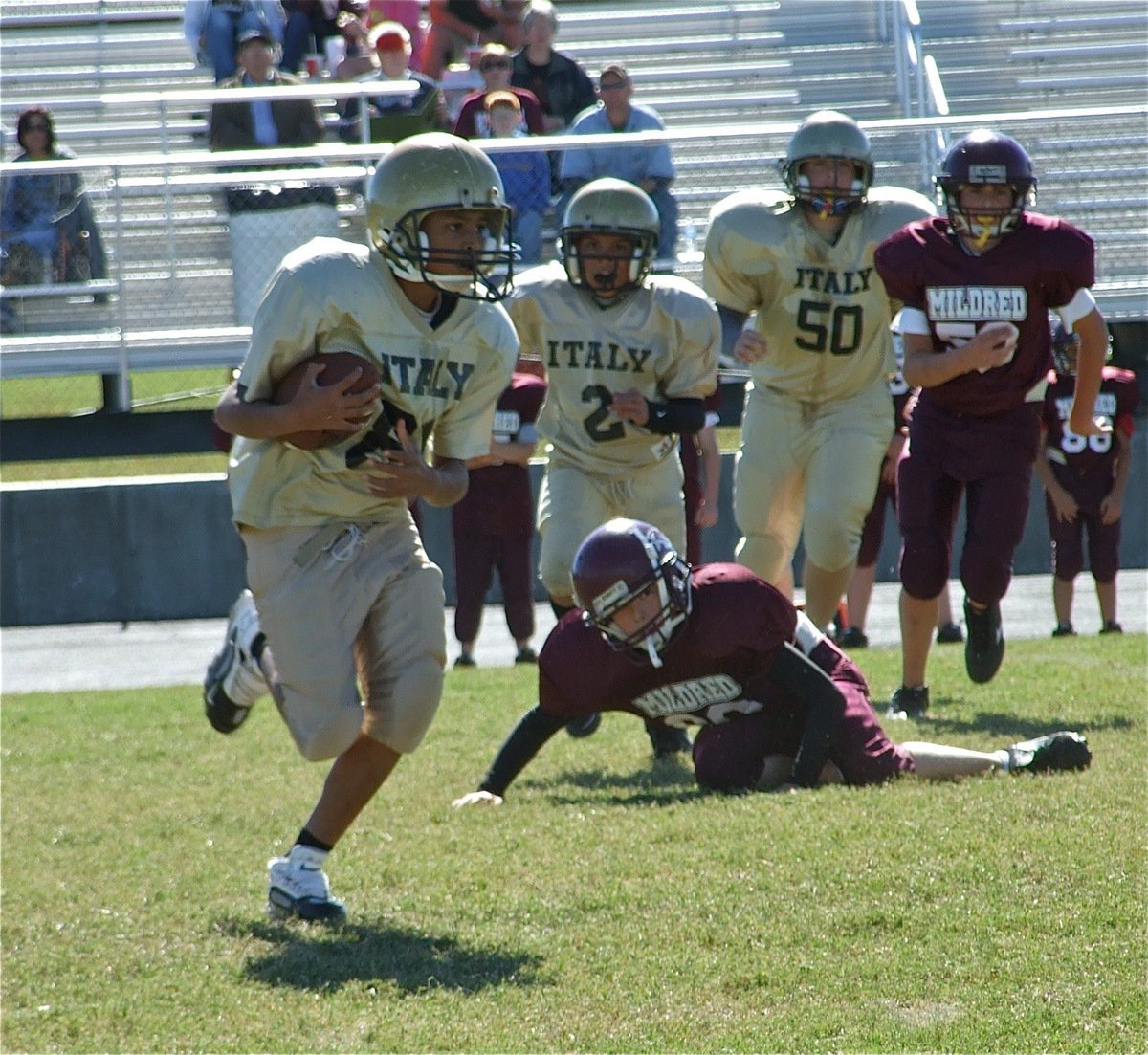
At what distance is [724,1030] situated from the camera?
3154mm

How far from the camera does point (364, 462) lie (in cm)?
409

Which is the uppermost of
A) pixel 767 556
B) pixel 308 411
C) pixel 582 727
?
pixel 308 411

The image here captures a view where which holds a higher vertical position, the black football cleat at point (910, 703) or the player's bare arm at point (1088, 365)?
the player's bare arm at point (1088, 365)

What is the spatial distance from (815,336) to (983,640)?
1264mm

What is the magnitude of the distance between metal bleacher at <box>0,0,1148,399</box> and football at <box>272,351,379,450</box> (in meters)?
6.77

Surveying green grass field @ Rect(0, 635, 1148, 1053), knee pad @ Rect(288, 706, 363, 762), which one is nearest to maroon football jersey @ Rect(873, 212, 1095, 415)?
green grass field @ Rect(0, 635, 1148, 1053)

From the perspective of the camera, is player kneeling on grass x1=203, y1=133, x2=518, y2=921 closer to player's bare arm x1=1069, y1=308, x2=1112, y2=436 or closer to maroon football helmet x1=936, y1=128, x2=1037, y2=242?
maroon football helmet x1=936, y1=128, x2=1037, y2=242

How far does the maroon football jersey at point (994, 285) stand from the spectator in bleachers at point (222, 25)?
799 cm

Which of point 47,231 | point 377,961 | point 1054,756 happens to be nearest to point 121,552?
point 47,231

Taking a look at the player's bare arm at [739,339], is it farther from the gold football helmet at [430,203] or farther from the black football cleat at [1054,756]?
the gold football helmet at [430,203]

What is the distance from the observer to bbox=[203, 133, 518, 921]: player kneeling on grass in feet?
13.3

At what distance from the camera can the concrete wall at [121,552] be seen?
11.0 m

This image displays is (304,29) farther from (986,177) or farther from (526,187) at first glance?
(986,177)

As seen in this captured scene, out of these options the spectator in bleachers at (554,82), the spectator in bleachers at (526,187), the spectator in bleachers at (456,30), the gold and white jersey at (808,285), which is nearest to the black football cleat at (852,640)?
the gold and white jersey at (808,285)
